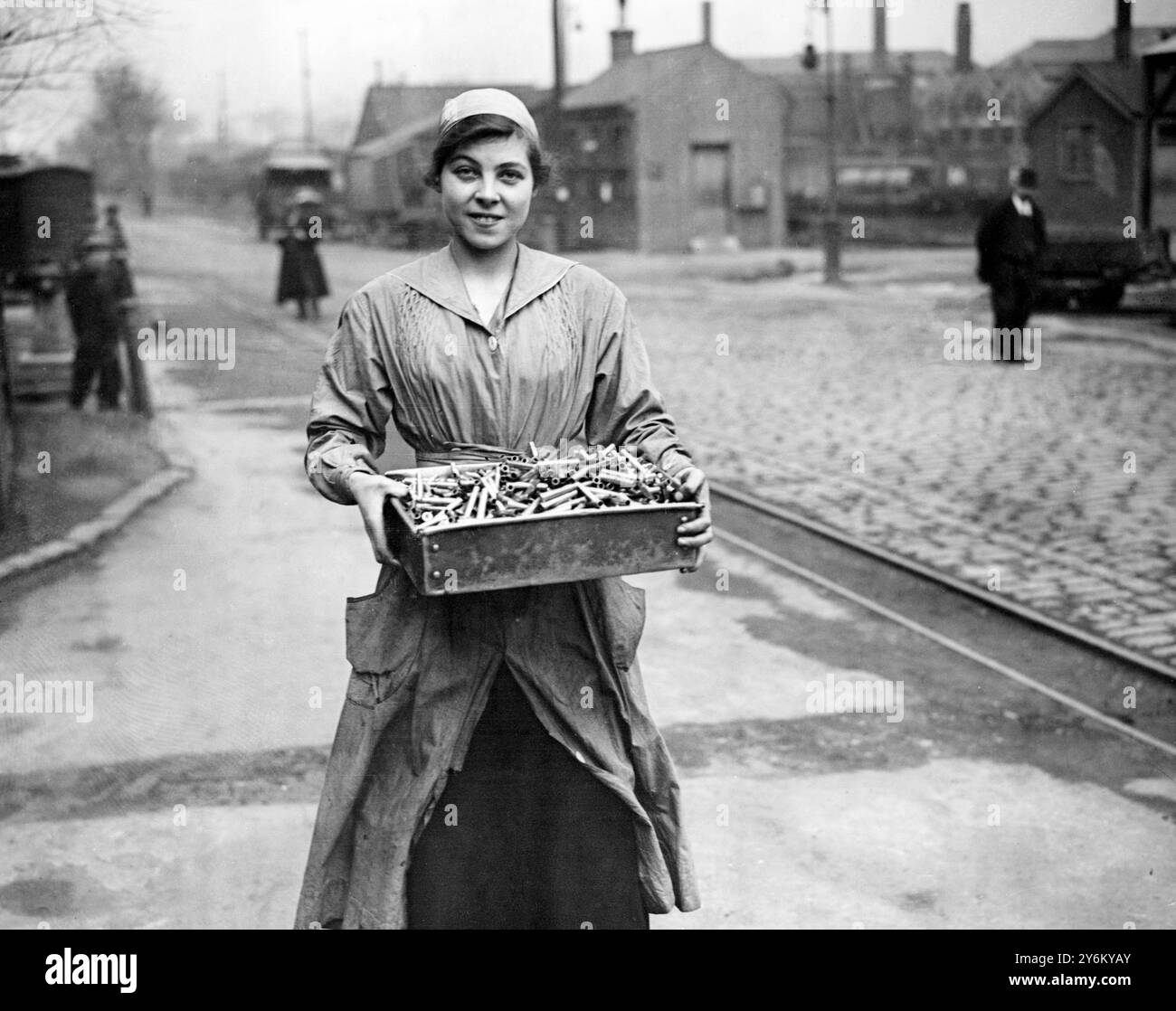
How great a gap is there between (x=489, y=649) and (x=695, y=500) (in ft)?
1.87

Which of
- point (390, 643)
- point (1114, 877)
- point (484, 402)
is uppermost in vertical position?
point (484, 402)

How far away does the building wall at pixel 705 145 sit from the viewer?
39.7 metres

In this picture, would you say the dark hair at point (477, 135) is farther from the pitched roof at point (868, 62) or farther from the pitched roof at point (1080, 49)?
the pitched roof at point (868, 62)

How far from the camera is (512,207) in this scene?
10.2 feet

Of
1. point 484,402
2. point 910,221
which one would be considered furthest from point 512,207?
point 910,221

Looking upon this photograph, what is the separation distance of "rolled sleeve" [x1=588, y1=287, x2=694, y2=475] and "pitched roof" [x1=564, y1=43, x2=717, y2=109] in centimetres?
3647

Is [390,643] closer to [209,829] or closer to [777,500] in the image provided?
[209,829]

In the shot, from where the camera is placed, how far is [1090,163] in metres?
27.9

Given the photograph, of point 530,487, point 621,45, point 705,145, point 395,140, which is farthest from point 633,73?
point 530,487

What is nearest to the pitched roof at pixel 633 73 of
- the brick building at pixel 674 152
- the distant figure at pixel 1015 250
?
the brick building at pixel 674 152

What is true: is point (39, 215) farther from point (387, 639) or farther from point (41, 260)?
point (387, 639)

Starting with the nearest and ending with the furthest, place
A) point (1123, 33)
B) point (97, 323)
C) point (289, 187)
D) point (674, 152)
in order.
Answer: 1. point (97, 323)
2. point (1123, 33)
3. point (674, 152)
4. point (289, 187)

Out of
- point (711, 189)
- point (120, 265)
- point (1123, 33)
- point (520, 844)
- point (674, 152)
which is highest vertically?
point (1123, 33)
